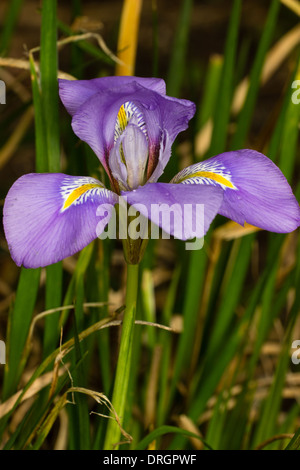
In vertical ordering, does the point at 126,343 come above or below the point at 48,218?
below

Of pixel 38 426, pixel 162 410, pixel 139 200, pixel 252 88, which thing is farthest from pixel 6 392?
pixel 252 88

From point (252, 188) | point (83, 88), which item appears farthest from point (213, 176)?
point (83, 88)

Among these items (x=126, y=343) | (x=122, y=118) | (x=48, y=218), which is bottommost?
(x=126, y=343)

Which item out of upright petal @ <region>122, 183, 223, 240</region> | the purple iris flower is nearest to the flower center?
the purple iris flower

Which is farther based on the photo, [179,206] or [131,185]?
[131,185]

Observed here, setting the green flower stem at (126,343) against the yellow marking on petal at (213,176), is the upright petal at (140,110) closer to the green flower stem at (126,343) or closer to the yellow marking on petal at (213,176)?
the yellow marking on petal at (213,176)

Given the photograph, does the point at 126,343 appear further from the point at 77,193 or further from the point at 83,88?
the point at 83,88

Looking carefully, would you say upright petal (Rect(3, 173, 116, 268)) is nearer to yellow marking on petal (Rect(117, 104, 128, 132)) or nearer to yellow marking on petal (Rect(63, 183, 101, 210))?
yellow marking on petal (Rect(63, 183, 101, 210))
